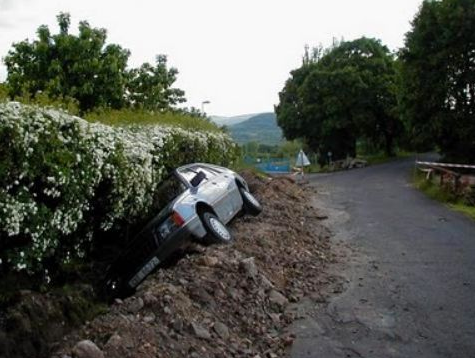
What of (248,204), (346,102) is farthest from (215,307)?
(346,102)

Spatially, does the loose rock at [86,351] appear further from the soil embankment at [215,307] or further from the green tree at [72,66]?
the green tree at [72,66]

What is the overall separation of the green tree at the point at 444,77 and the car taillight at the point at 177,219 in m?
23.3

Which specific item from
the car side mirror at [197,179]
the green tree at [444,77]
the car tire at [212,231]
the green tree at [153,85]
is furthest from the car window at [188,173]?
the green tree at [444,77]

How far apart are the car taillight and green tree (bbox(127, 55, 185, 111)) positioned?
15.6 meters

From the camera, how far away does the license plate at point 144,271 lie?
22.7 feet

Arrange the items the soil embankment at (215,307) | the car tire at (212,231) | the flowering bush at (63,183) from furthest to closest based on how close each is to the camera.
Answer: the car tire at (212,231) → the flowering bush at (63,183) → the soil embankment at (215,307)

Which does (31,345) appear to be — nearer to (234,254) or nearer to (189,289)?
(189,289)

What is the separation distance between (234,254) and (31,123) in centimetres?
329

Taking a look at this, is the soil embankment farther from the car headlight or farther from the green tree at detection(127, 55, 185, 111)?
the green tree at detection(127, 55, 185, 111)

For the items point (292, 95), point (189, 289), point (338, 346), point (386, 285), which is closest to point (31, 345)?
point (189, 289)

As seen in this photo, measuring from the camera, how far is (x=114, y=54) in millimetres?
21453

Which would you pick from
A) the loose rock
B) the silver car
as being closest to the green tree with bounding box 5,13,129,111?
the silver car

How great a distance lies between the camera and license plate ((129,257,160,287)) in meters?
6.91

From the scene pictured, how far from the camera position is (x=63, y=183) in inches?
230
